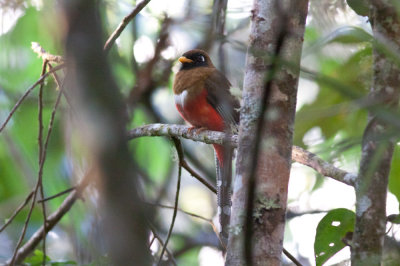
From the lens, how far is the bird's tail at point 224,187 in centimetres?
351

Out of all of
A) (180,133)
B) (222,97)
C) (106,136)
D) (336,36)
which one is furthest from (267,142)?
(222,97)

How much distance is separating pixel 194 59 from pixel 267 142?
3279 millimetres

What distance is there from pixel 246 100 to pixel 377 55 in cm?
51

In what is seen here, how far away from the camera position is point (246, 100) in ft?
7.23

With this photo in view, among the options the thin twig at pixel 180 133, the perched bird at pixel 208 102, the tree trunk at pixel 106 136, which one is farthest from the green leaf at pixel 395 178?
the tree trunk at pixel 106 136

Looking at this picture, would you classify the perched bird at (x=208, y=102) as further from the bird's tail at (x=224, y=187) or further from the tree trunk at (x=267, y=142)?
the tree trunk at (x=267, y=142)

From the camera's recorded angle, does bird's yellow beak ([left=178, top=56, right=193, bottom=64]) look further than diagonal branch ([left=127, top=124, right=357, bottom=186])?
Yes

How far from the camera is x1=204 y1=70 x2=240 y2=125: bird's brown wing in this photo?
458cm

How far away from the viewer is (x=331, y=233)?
2.58 meters

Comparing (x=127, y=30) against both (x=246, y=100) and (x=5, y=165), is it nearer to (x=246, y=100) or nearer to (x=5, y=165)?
(x=5, y=165)

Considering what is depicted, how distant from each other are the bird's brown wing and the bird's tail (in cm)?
32

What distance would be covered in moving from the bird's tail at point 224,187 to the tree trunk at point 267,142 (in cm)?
109

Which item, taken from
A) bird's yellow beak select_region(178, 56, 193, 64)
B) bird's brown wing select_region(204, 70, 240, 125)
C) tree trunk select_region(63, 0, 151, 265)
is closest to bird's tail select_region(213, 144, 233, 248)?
bird's brown wing select_region(204, 70, 240, 125)

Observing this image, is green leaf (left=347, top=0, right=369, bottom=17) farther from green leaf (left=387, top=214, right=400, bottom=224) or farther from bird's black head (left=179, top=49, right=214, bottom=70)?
bird's black head (left=179, top=49, right=214, bottom=70)
